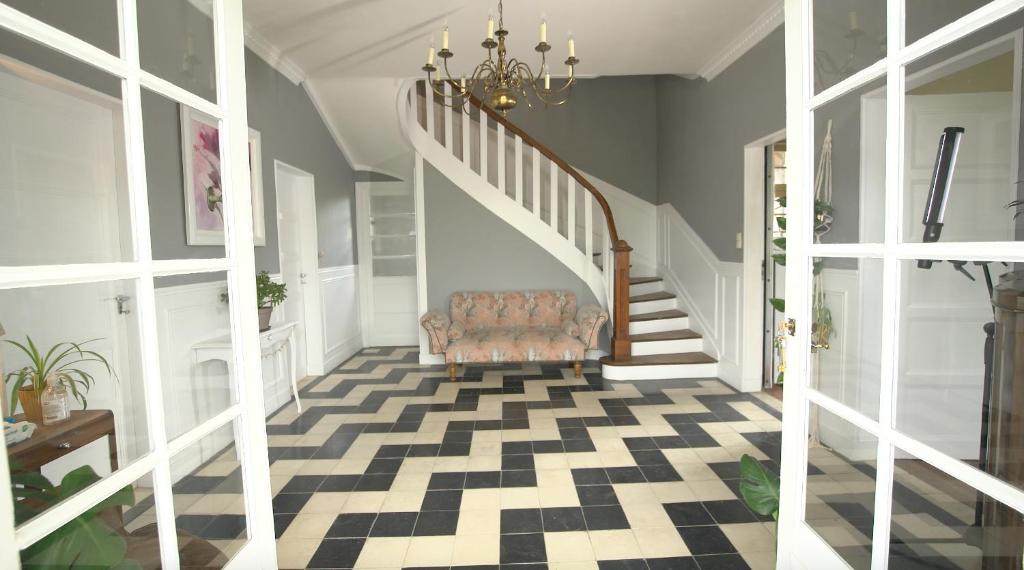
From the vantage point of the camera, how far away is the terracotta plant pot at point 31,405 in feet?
2.70

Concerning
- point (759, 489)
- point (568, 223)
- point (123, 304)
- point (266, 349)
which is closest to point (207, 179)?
point (123, 304)

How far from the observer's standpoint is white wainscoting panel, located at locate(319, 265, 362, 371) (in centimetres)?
514

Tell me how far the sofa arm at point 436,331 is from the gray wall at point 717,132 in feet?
8.49

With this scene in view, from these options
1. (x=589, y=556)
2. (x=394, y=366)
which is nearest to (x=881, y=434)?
(x=589, y=556)

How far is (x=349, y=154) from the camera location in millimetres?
5844

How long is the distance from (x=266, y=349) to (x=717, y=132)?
4.07 m

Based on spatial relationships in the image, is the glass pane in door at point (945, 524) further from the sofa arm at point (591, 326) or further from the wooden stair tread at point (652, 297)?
the wooden stair tread at point (652, 297)

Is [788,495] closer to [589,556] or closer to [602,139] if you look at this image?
[589,556]

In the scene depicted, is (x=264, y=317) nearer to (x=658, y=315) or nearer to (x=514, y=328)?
(x=514, y=328)

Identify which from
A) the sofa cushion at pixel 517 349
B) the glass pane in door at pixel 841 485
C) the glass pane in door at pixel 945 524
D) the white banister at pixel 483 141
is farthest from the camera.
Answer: the white banister at pixel 483 141

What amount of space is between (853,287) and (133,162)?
158cm

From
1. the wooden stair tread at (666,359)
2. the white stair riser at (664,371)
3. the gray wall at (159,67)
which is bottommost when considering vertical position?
the white stair riser at (664,371)

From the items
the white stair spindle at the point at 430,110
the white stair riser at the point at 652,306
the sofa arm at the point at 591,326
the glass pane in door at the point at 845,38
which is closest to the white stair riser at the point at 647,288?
the white stair riser at the point at 652,306

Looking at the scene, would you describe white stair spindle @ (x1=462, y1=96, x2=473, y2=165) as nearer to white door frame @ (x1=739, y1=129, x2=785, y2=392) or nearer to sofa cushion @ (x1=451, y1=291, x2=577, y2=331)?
sofa cushion @ (x1=451, y1=291, x2=577, y2=331)
